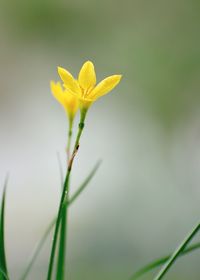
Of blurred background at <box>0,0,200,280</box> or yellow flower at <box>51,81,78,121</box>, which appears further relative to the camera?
blurred background at <box>0,0,200,280</box>

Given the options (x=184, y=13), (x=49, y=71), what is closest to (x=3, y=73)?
(x=49, y=71)

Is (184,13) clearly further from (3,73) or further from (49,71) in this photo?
(3,73)

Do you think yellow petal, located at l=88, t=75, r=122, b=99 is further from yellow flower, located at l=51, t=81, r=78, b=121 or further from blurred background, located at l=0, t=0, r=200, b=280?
blurred background, located at l=0, t=0, r=200, b=280

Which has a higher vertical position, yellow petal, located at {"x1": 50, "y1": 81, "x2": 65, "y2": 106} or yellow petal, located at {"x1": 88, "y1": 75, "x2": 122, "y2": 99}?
yellow petal, located at {"x1": 88, "y1": 75, "x2": 122, "y2": 99}

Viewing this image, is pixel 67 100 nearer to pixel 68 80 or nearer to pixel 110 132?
pixel 68 80

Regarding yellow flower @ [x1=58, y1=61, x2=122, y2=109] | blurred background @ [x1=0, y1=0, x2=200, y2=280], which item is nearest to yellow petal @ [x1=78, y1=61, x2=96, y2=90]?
yellow flower @ [x1=58, y1=61, x2=122, y2=109]

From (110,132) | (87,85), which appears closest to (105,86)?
(87,85)

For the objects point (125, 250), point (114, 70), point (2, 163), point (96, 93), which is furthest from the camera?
point (114, 70)
